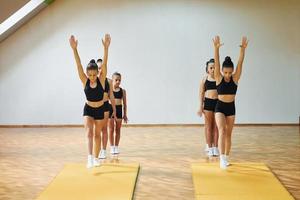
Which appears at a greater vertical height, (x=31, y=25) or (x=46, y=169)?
(x=31, y=25)

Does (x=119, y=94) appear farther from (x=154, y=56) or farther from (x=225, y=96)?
(x=154, y=56)

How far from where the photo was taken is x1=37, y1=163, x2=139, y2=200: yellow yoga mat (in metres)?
4.17

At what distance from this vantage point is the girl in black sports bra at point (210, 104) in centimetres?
610

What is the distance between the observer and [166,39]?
10.3 m

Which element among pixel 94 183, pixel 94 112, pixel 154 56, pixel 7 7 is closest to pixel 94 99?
pixel 94 112

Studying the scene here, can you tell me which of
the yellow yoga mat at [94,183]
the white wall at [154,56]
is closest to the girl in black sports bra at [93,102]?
the yellow yoga mat at [94,183]

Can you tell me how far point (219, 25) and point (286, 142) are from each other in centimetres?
367

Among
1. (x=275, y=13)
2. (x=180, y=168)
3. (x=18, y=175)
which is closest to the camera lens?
(x=18, y=175)

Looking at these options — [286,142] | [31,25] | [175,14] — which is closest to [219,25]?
[175,14]

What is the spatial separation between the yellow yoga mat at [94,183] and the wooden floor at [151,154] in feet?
0.40

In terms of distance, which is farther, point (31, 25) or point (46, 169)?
point (31, 25)

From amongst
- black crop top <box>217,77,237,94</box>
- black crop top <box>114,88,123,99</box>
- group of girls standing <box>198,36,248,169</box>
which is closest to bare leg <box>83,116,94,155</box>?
black crop top <box>114,88,123,99</box>

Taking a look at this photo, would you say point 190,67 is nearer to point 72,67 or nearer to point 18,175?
point 72,67

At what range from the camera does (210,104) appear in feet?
20.2
